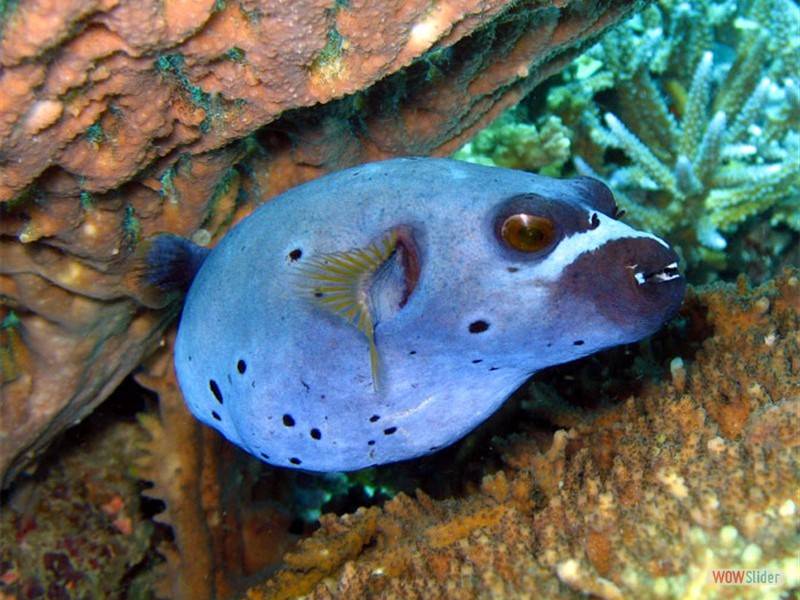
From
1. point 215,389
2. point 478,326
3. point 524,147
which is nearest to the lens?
point 478,326

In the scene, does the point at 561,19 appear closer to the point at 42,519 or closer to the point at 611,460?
the point at 611,460

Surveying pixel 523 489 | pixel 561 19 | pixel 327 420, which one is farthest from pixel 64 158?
pixel 561 19

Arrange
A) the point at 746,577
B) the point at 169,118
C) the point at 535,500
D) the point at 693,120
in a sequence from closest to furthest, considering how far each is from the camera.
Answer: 1. the point at 746,577
2. the point at 169,118
3. the point at 535,500
4. the point at 693,120

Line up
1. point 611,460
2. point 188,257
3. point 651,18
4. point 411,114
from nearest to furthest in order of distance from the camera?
point 611,460
point 188,257
point 411,114
point 651,18

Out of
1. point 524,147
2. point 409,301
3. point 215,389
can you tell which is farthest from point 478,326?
point 524,147

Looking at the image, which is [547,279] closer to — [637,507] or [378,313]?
[378,313]

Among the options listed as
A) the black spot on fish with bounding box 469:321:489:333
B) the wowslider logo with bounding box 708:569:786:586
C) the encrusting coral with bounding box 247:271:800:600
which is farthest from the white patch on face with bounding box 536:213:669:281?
the wowslider logo with bounding box 708:569:786:586
